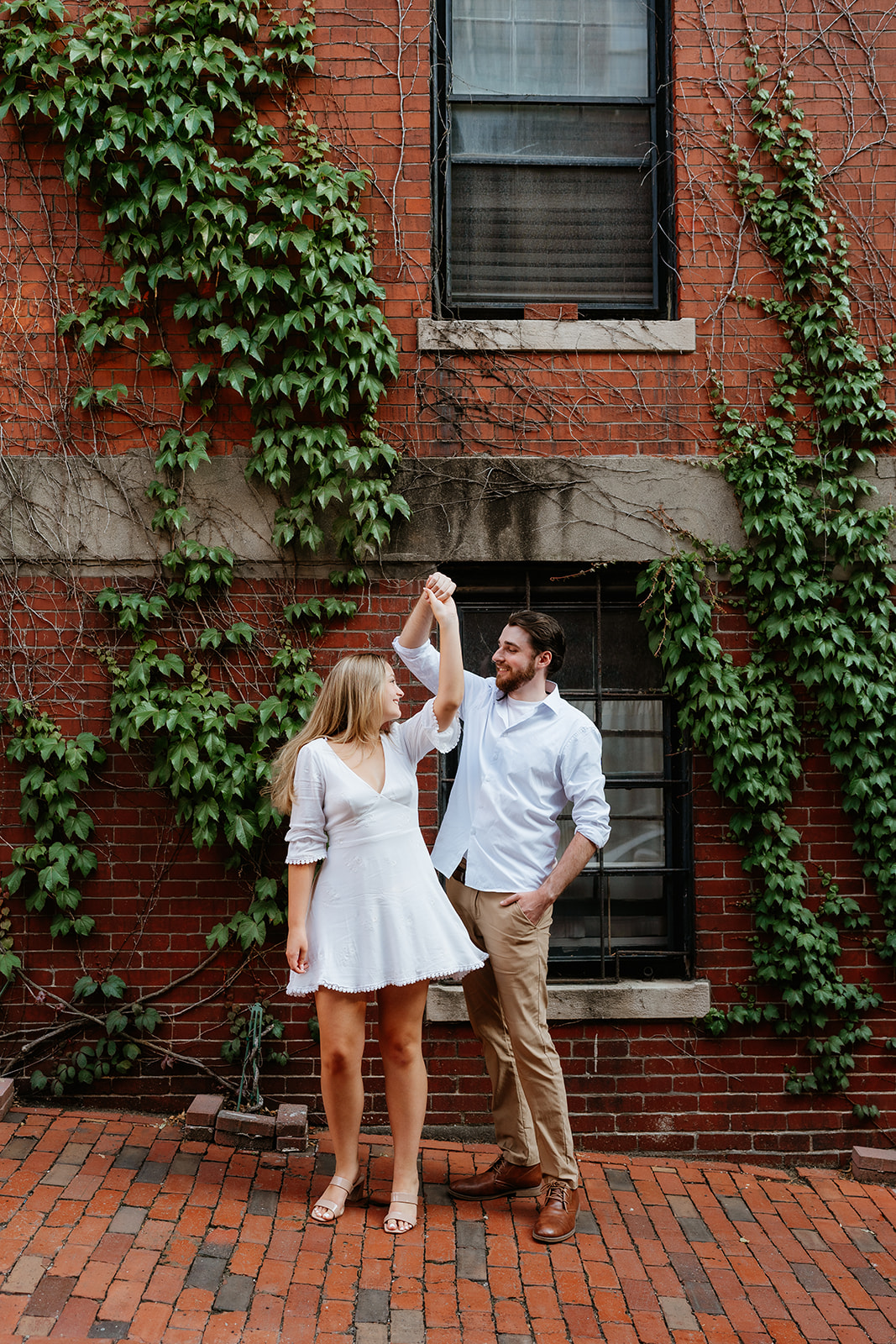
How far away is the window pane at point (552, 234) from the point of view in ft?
17.1

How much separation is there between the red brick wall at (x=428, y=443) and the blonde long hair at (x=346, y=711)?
1.12m

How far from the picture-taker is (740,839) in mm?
4941

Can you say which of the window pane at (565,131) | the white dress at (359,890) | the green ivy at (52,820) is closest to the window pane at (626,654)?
Result: the white dress at (359,890)

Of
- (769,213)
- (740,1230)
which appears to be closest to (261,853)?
(740,1230)

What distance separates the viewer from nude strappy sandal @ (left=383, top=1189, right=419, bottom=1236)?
12.3ft

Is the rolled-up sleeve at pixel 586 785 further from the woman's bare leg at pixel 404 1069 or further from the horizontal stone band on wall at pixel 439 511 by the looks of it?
the horizontal stone band on wall at pixel 439 511

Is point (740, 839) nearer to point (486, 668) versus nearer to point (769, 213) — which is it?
point (486, 668)

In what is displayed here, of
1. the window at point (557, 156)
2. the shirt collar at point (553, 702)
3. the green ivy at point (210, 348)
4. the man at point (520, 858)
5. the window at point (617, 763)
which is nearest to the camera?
the man at point (520, 858)

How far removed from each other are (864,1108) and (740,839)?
143 cm

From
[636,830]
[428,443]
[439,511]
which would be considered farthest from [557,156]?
[636,830]

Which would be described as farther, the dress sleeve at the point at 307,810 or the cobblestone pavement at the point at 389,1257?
the dress sleeve at the point at 307,810

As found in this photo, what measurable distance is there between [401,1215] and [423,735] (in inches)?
69.4

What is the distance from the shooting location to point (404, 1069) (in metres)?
3.79

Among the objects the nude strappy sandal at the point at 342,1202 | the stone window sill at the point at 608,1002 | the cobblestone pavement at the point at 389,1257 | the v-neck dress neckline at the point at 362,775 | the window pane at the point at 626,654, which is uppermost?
the window pane at the point at 626,654
